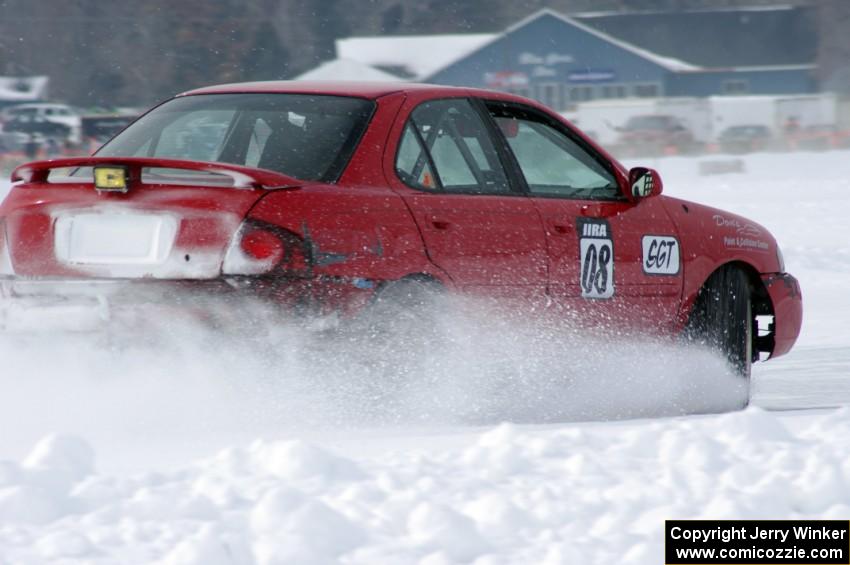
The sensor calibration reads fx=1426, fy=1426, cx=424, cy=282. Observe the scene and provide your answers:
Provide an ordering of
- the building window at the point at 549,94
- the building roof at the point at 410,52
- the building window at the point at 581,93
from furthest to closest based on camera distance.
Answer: the building roof at the point at 410,52 < the building window at the point at 581,93 < the building window at the point at 549,94

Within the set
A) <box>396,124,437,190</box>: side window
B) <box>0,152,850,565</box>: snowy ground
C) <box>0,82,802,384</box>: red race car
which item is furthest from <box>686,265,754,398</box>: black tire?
<box>396,124,437,190</box>: side window

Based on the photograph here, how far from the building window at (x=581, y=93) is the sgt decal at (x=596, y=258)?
58.4 meters

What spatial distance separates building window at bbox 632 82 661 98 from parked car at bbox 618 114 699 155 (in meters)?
19.5

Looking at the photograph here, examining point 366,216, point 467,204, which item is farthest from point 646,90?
point 366,216

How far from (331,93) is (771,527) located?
250 cm

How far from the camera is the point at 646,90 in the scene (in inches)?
2569

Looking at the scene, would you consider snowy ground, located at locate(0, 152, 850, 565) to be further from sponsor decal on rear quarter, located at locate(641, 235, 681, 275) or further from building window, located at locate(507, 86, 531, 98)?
building window, located at locate(507, 86, 531, 98)

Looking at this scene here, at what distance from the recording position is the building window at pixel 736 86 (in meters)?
67.9

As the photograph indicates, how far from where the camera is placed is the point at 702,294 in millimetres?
6500

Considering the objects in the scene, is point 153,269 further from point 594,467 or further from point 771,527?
point 771,527

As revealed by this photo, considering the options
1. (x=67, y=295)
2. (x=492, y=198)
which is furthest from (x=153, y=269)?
(x=492, y=198)

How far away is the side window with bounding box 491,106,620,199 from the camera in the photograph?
593 centimetres

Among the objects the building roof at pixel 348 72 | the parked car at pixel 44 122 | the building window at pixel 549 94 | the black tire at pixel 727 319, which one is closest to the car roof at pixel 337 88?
the black tire at pixel 727 319

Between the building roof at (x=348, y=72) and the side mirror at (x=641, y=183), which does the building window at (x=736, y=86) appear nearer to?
the building roof at (x=348, y=72)
